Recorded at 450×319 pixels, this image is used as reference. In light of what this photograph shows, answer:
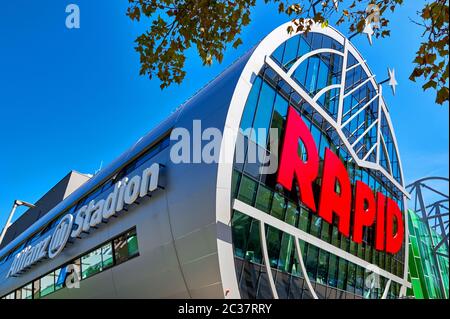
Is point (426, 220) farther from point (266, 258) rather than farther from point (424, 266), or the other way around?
point (266, 258)

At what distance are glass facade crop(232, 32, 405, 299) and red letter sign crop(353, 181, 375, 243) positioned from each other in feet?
2.25

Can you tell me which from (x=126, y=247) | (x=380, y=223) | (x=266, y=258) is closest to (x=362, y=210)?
(x=380, y=223)

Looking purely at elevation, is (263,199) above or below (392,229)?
above

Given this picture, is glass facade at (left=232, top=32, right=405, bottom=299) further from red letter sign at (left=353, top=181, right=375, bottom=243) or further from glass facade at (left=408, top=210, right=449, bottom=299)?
glass facade at (left=408, top=210, right=449, bottom=299)

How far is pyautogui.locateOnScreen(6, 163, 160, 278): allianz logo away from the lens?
14672mm

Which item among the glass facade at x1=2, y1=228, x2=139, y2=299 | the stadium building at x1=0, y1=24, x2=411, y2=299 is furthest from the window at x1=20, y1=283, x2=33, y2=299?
the stadium building at x1=0, y1=24, x2=411, y2=299

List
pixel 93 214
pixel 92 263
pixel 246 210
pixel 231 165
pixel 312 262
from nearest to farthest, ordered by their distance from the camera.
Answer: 1. pixel 231 165
2. pixel 246 210
3. pixel 312 262
4. pixel 93 214
5. pixel 92 263

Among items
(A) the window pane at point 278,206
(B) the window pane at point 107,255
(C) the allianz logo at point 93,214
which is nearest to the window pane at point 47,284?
(C) the allianz logo at point 93,214

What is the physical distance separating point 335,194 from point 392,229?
9270 millimetres

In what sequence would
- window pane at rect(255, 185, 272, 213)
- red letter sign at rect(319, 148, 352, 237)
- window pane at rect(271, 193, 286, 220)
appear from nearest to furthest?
window pane at rect(255, 185, 272, 213)
window pane at rect(271, 193, 286, 220)
red letter sign at rect(319, 148, 352, 237)

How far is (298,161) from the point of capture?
16.8 meters

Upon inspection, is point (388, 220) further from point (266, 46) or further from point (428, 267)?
point (428, 267)

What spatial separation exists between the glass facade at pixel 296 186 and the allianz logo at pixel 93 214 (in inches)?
143

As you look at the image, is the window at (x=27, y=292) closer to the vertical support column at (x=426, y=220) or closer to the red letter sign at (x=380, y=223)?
the red letter sign at (x=380, y=223)
